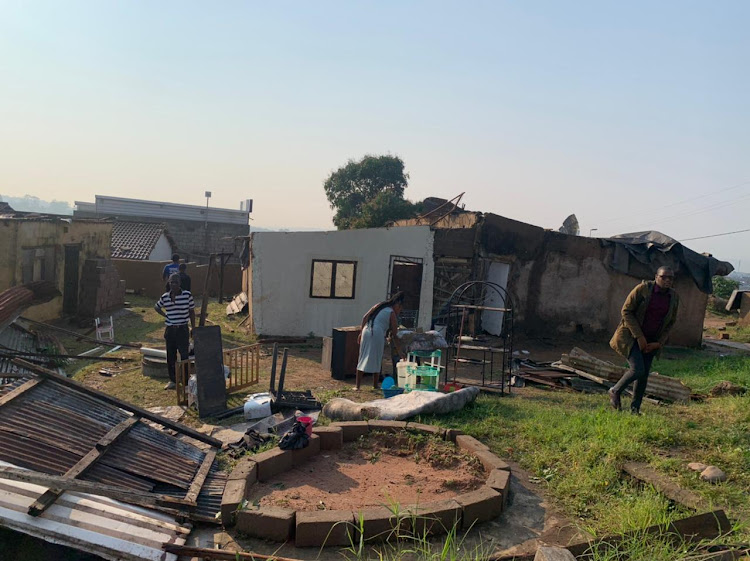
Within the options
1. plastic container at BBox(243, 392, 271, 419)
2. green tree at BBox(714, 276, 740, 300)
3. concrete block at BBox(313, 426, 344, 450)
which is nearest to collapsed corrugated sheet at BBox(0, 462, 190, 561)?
concrete block at BBox(313, 426, 344, 450)

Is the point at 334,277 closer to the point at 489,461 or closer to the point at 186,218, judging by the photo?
the point at 489,461

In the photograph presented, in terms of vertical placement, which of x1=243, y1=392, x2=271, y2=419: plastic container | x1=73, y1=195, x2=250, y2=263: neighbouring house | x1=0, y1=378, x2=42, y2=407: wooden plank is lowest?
x1=243, y1=392, x2=271, y2=419: plastic container

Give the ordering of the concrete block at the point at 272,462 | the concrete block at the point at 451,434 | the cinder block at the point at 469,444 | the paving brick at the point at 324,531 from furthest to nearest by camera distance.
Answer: the concrete block at the point at 451,434 → the cinder block at the point at 469,444 → the concrete block at the point at 272,462 → the paving brick at the point at 324,531

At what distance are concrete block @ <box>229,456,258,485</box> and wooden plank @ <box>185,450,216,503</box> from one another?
291mm

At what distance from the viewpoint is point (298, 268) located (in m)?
Answer: 13.6

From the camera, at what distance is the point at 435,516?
4.24 m

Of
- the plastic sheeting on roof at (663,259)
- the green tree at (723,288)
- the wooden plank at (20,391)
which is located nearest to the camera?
the wooden plank at (20,391)

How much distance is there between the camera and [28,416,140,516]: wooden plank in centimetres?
371

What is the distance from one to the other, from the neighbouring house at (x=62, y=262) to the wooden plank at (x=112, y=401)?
9.62 metres

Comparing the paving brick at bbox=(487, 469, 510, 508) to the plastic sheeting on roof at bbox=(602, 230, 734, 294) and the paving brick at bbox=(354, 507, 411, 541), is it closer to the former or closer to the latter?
the paving brick at bbox=(354, 507, 411, 541)

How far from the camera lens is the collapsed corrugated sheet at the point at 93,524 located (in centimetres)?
360

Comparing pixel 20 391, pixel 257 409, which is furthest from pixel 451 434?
pixel 20 391

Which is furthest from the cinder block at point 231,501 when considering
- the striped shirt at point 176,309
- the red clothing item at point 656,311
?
the red clothing item at point 656,311

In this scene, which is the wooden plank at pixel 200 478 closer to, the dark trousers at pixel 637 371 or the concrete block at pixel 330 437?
the concrete block at pixel 330 437
